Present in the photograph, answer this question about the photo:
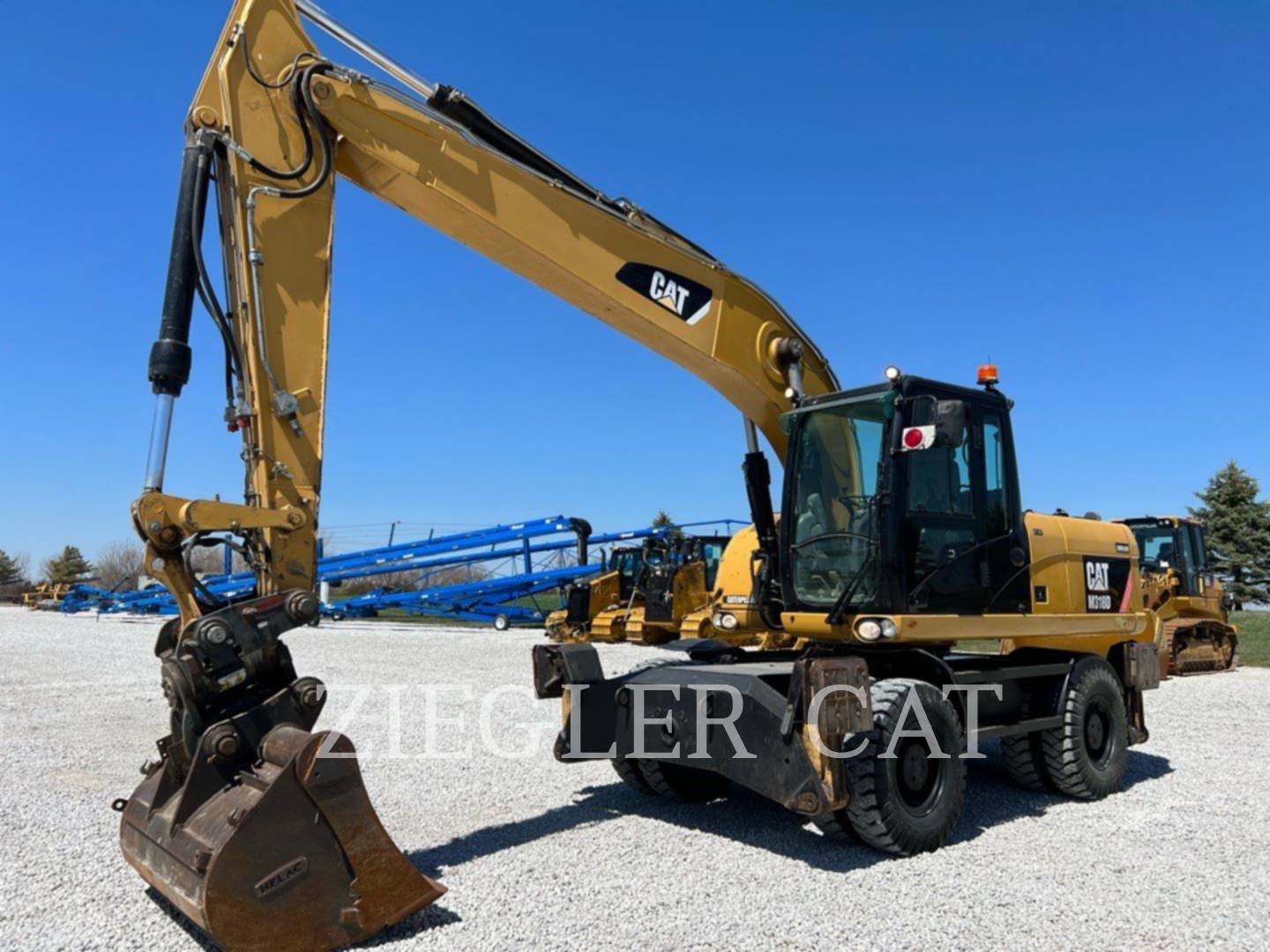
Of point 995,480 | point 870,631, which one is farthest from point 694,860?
point 995,480

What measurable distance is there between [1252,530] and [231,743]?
Answer: 42.1 meters

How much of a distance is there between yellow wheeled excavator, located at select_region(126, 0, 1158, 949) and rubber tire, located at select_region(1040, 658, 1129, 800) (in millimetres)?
25

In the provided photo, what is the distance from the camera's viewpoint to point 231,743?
4227mm

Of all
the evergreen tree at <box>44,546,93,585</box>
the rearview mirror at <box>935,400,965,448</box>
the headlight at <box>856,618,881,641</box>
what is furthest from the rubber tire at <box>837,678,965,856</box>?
the evergreen tree at <box>44,546,93,585</box>

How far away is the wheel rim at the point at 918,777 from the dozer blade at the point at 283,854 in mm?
2669

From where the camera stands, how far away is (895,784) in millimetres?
5461

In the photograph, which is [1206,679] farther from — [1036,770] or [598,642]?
[598,642]

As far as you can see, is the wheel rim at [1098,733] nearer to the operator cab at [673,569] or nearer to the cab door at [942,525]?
the cab door at [942,525]

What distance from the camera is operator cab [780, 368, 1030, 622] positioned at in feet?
19.4

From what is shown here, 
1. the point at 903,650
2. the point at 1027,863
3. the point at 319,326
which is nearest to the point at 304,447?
the point at 319,326

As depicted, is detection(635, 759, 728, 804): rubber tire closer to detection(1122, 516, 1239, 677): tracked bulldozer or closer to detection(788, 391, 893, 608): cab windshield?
detection(788, 391, 893, 608): cab windshield

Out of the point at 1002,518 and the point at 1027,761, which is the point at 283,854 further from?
the point at 1027,761

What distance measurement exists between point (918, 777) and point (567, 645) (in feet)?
7.49

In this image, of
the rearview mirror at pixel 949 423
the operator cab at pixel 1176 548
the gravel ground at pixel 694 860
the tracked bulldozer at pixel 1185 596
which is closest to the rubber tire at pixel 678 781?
the gravel ground at pixel 694 860
